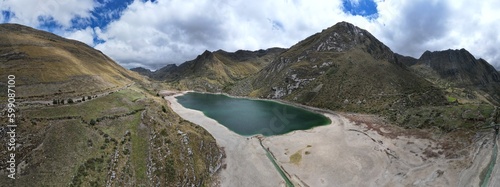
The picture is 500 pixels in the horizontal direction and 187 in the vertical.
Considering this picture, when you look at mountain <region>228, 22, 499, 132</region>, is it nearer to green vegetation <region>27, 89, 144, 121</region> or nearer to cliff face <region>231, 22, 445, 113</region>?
cliff face <region>231, 22, 445, 113</region>

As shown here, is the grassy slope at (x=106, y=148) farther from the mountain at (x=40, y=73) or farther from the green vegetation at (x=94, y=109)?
the mountain at (x=40, y=73)

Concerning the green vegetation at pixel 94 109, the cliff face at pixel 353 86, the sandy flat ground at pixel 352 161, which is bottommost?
the sandy flat ground at pixel 352 161

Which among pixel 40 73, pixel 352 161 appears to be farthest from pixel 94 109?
pixel 352 161

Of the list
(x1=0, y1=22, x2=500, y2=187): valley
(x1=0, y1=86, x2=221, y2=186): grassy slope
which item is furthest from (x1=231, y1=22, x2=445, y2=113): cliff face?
(x1=0, y1=86, x2=221, y2=186): grassy slope

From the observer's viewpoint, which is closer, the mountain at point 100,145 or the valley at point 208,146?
the mountain at point 100,145

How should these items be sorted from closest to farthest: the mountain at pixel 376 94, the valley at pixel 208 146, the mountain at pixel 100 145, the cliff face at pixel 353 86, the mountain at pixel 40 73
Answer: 1. the mountain at pixel 100 145
2. the valley at pixel 208 146
3. the mountain at pixel 40 73
4. the mountain at pixel 376 94
5. the cliff face at pixel 353 86

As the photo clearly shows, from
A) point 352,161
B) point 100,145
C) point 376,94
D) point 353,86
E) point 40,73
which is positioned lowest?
point 352,161

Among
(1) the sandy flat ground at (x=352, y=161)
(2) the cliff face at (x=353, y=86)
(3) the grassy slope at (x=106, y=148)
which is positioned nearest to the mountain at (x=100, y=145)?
(3) the grassy slope at (x=106, y=148)

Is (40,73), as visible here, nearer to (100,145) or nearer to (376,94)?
(100,145)

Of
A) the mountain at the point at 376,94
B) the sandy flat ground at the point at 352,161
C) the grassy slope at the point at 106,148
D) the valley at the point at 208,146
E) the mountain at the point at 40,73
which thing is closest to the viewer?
the grassy slope at the point at 106,148
